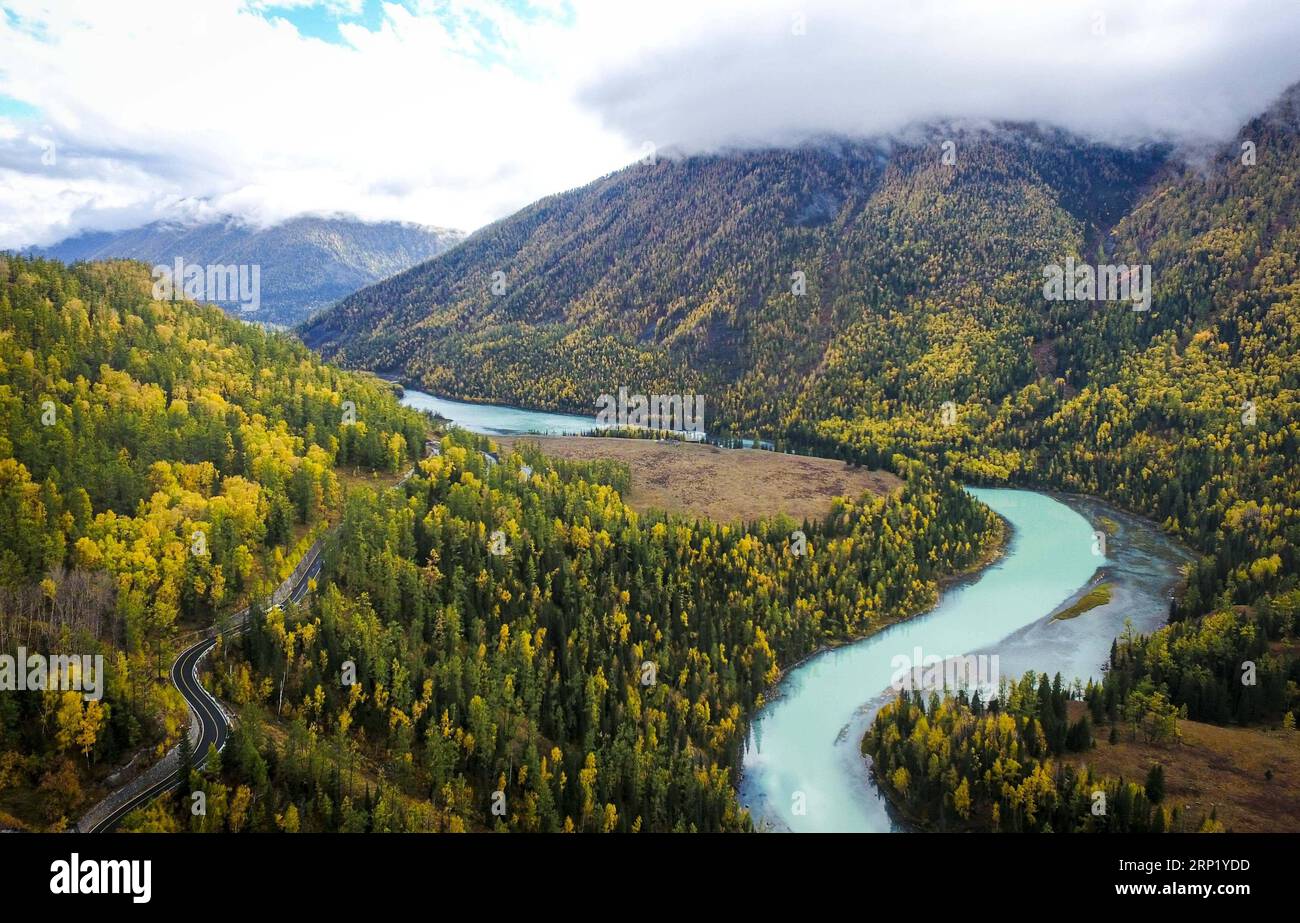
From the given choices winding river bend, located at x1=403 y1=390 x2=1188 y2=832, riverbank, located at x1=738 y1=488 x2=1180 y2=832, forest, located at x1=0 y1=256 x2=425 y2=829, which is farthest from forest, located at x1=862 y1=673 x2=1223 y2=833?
forest, located at x1=0 y1=256 x2=425 y2=829

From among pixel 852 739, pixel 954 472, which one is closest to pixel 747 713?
pixel 852 739

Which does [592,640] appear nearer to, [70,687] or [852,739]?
[852,739]

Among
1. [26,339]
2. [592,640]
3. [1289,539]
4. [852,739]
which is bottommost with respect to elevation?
[852,739]

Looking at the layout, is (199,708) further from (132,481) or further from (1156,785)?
(1156,785)

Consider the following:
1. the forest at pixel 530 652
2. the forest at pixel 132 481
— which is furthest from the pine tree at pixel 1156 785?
the forest at pixel 132 481

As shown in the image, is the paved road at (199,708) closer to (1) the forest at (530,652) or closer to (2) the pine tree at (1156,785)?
(1) the forest at (530,652)
